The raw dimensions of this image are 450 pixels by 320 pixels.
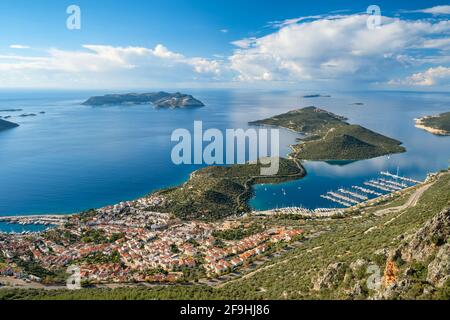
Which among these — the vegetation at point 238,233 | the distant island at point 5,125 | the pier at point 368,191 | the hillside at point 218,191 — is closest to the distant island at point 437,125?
the hillside at point 218,191

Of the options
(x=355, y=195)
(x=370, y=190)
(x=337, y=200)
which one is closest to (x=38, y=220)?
(x=337, y=200)

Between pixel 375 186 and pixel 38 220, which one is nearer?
pixel 38 220

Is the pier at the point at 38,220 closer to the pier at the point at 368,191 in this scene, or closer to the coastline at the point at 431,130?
the pier at the point at 368,191

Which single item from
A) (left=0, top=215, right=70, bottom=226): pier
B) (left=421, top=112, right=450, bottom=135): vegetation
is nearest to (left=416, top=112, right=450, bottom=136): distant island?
(left=421, top=112, right=450, bottom=135): vegetation

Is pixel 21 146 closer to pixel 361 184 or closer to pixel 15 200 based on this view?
pixel 15 200

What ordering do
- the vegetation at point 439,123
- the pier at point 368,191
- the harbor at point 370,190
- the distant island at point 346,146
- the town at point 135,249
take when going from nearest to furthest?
the town at point 135,249 < the harbor at point 370,190 < the pier at point 368,191 < the distant island at point 346,146 < the vegetation at point 439,123

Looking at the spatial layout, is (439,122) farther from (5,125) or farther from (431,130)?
(5,125)

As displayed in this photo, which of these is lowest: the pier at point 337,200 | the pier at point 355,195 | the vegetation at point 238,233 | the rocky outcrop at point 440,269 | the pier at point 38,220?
the pier at point 38,220

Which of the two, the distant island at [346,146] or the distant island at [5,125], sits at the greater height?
the distant island at [5,125]

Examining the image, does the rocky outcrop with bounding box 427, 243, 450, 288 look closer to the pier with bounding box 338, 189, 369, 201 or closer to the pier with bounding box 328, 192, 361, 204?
the pier with bounding box 328, 192, 361, 204

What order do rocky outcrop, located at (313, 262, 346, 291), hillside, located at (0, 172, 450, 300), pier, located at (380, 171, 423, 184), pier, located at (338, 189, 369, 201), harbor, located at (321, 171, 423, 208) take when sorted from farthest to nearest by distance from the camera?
pier, located at (380, 171, 423, 184)
pier, located at (338, 189, 369, 201)
harbor, located at (321, 171, 423, 208)
rocky outcrop, located at (313, 262, 346, 291)
hillside, located at (0, 172, 450, 300)
